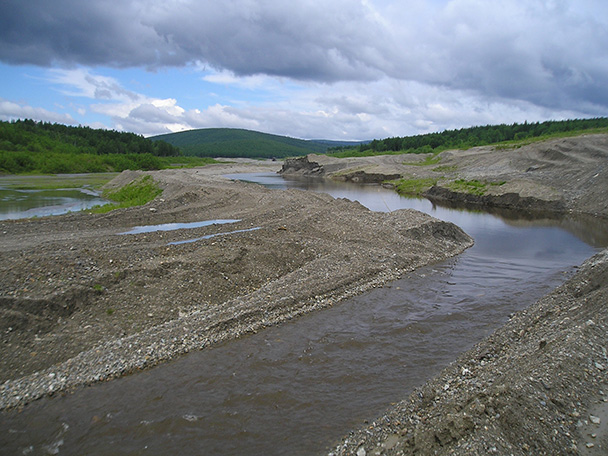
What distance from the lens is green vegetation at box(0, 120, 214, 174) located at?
72.9m

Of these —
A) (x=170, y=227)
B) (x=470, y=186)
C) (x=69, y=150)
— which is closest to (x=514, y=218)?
(x=470, y=186)

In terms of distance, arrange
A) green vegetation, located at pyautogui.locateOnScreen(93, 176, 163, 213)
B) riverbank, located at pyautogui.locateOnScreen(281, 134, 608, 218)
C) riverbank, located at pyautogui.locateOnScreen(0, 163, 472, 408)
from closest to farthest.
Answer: riverbank, located at pyautogui.locateOnScreen(0, 163, 472, 408) < riverbank, located at pyautogui.locateOnScreen(281, 134, 608, 218) < green vegetation, located at pyautogui.locateOnScreen(93, 176, 163, 213)

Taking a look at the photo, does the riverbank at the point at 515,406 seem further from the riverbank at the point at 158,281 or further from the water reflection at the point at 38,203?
the water reflection at the point at 38,203

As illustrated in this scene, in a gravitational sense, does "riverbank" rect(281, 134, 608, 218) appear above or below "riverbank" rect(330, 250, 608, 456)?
above

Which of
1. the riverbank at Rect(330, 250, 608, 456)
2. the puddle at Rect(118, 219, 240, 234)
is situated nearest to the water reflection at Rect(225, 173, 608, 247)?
the puddle at Rect(118, 219, 240, 234)

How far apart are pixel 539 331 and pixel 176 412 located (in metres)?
8.99

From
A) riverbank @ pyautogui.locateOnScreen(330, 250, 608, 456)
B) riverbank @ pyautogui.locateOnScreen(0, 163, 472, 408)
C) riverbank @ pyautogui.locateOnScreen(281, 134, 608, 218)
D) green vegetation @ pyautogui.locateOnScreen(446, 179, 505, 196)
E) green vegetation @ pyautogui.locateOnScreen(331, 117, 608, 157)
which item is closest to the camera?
riverbank @ pyautogui.locateOnScreen(330, 250, 608, 456)

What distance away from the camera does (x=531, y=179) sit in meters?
41.8

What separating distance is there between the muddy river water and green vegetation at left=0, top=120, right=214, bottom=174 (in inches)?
3021

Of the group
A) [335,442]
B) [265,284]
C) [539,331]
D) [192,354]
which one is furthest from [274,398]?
[539,331]

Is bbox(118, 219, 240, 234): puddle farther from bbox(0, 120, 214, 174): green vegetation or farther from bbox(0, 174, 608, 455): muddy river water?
bbox(0, 120, 214, 174): green vegetation

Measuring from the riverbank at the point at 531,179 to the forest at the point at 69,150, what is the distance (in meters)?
63.4

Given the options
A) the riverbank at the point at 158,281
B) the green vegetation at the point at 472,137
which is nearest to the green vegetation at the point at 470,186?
the riverbank at the point at 158,281

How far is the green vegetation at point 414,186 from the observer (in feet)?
168
